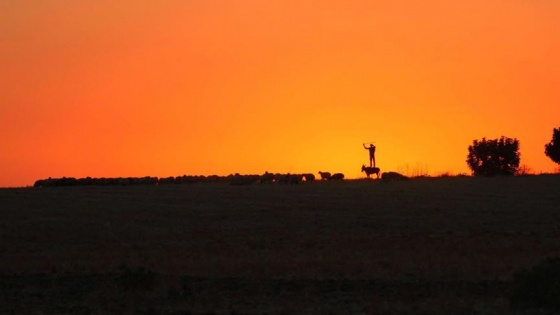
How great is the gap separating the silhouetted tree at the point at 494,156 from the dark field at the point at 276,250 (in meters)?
24.2

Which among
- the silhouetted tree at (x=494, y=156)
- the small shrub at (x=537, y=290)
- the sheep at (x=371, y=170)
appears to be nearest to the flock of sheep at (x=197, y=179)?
the sheep at (x=371, y=170)

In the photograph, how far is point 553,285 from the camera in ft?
59.4

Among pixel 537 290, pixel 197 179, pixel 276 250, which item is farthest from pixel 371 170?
pixel 537 290

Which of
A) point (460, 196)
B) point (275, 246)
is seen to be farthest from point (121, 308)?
point (460, 196)

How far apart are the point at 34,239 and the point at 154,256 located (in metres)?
6.95

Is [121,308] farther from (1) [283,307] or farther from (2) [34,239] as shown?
(2) [34,239]

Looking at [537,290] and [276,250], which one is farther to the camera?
[276,250]

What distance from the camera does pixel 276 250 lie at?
1106 inches

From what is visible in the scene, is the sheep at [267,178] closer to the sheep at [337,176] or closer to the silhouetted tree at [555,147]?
the sheep at [337,176]

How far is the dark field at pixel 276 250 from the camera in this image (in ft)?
64.4

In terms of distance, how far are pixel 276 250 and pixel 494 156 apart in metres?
52.8

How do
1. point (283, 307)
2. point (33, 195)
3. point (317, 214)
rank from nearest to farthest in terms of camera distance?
point (283, 307)
point (317, 214)
point (33, 195)

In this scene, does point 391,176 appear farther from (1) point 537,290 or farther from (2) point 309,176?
(1) point 537,290

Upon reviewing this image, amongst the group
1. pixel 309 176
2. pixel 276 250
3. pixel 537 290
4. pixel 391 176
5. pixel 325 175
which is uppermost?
pixel 325 175
